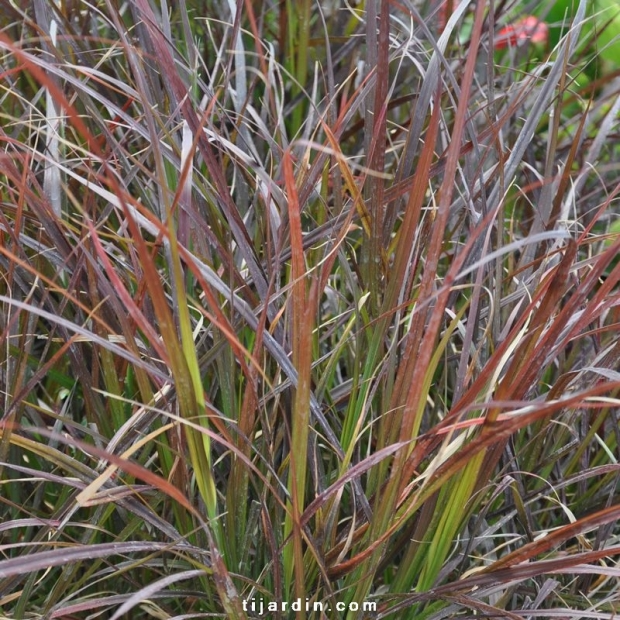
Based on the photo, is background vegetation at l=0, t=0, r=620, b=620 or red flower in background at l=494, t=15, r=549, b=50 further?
red flower in background at l=494, t=15, r=549, b=50

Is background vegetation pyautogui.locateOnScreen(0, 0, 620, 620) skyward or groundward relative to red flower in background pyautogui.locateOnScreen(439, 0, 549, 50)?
groundward

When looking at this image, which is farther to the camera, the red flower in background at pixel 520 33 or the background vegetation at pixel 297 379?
the red flower in background at pixel 520 33

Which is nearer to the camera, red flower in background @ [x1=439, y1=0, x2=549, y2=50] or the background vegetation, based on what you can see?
the background vegetation

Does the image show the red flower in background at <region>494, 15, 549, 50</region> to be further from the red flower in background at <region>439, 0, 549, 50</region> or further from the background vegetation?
the background vegetation

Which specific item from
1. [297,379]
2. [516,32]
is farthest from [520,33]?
[297,379]

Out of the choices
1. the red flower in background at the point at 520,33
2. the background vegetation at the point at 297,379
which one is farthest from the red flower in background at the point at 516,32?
the background vegetation at the point at 297,379

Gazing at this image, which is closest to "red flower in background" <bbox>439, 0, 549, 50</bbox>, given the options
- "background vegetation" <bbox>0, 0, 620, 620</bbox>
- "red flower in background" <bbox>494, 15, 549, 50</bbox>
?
"red flower in background" <bbox>494, 15, 549, 50</bbox>

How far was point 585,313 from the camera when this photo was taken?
0.55 meters

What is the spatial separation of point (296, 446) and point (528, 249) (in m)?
0.37

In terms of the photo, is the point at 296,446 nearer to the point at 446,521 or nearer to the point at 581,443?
Answer: the point at 446,521

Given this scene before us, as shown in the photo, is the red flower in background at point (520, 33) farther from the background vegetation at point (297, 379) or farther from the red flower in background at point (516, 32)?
the background vegetation at point (297, 379)

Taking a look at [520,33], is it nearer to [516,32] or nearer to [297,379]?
[516,32]

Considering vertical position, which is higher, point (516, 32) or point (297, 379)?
point (516, 32)

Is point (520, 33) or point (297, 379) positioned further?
point (520, 33)
